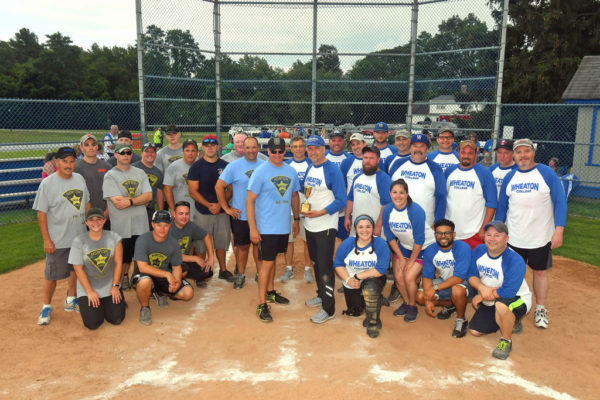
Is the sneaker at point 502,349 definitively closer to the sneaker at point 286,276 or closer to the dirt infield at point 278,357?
the dirt infield at point 278,357

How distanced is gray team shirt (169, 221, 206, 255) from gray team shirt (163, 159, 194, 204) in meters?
0.70

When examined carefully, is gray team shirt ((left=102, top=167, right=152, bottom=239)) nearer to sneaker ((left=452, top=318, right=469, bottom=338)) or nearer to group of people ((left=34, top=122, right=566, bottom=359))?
group of people ((left=34, top=122, right=566, bottom=359))

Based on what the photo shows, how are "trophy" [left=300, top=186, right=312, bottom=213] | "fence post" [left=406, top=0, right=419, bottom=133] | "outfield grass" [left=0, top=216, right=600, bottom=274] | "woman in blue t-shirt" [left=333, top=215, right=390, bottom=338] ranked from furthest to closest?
"fence post" [left=406, top=0, right=419, bottom=133], "outfield grass" [left=0, top=216, right=600, bottom=274], "trophy" [left=300, top=186, right=312, bottom=213], "woman in blue t-shirt" [left=333, top=215, right=390, bottom=338]

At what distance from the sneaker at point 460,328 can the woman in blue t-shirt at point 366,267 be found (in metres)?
0.83

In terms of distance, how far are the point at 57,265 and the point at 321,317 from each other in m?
3.15

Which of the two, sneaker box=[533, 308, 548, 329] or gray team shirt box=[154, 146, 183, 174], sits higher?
gray team shirt box=[154, 146, 183, 174]

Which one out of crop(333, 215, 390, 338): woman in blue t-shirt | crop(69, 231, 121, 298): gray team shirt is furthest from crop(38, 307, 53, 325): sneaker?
crop(333, 215, 390, 338): woman in blue t-shirt

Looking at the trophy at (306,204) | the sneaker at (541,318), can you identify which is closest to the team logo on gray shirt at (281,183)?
the trophy at (306,204)

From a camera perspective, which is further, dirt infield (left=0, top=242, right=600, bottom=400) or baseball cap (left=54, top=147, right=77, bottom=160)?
baseball cap (left=54, top=147, right=77, bottom=160)

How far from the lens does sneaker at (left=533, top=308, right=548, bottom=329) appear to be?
508 cm

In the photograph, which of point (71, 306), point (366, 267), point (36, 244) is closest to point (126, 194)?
point (71, 306)

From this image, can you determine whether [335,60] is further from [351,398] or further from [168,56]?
[351,398]

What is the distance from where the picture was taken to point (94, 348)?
4539 mm

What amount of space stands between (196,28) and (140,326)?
7.43 metres
